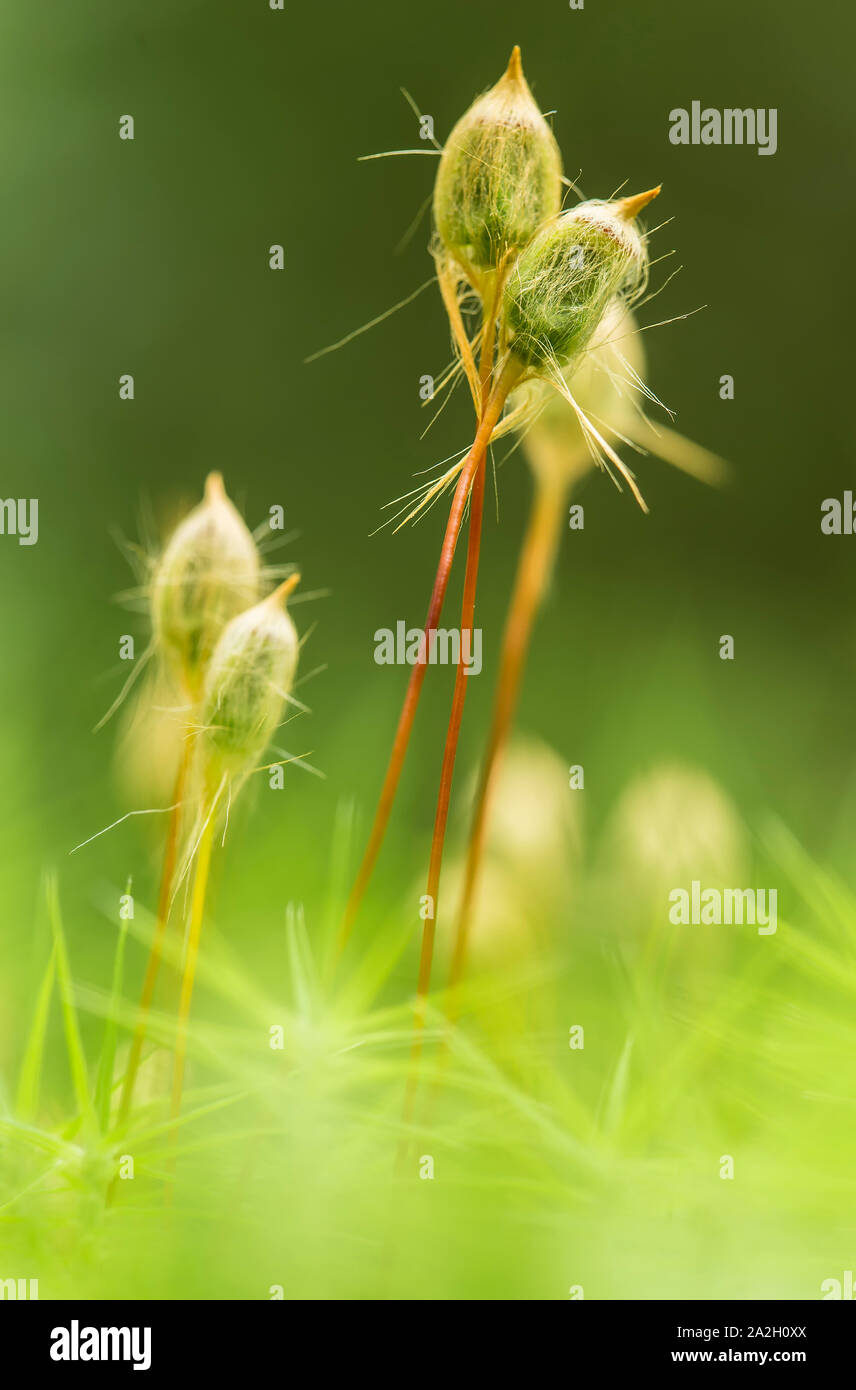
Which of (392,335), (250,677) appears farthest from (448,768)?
(392,335)

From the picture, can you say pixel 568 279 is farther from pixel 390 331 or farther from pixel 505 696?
pixel 390 331

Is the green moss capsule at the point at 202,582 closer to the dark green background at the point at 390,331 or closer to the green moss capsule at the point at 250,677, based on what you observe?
the green moss capsule at the point at 250,677

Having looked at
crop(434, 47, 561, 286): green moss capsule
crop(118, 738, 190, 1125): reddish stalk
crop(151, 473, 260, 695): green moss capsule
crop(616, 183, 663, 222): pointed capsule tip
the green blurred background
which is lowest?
crop(118, 738, 190, 1125): reddish stalk

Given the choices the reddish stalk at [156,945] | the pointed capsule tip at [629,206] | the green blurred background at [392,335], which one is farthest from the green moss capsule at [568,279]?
the green blurred background at [392,335]

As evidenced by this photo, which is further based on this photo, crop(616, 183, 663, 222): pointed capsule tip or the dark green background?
the dark green background

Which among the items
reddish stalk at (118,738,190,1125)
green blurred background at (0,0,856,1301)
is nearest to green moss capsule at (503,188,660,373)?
reddish stalk at (118,738,190,1125)

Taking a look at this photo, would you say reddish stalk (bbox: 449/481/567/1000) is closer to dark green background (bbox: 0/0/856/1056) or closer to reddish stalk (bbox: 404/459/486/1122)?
reddish stalk (bbox: 404/459/486/1122)

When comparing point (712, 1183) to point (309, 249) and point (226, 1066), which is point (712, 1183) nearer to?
point (226, 1066)

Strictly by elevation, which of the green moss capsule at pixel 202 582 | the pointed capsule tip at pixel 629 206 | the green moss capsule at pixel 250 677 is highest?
the pointed capsule tip at pixel 629 206
